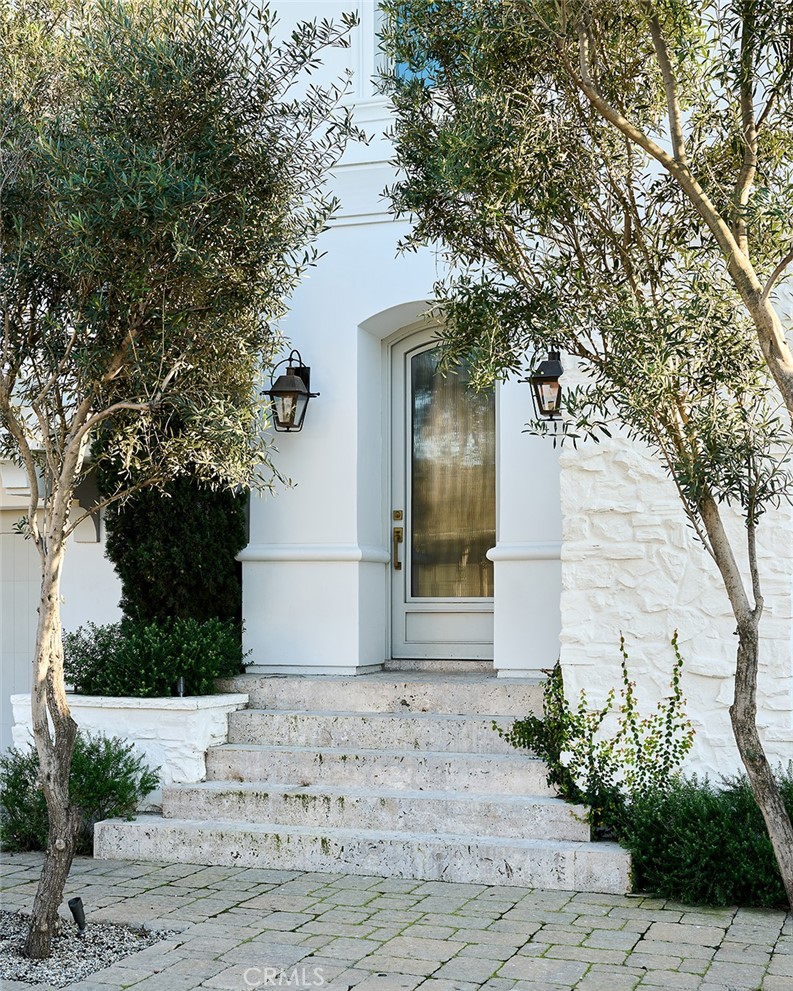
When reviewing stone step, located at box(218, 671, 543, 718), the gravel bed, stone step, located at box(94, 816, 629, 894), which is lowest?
the gravel bed

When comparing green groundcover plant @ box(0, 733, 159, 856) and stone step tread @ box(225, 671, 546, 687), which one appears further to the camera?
stone step tread @ box(225, 671, 546, 687)

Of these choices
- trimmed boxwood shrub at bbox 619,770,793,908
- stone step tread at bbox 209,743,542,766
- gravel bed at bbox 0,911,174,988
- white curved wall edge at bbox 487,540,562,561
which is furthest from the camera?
white curved wall edge at bbox 487,540,562,561

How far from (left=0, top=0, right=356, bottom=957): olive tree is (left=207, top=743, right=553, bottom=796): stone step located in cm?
194

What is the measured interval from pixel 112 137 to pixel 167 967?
3507 mm

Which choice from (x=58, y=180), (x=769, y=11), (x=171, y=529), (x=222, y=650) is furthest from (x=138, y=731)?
(x=769, y=11)

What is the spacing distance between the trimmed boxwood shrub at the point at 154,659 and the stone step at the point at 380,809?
0.74 m

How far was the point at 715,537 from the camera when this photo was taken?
4098 mm

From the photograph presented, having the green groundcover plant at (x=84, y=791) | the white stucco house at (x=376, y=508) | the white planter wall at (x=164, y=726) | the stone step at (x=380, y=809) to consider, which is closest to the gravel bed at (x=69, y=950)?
the green groundcover plant at (x=84, y=791)

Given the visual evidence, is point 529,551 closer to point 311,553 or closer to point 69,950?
point 311,553

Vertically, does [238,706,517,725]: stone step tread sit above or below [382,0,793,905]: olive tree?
below
